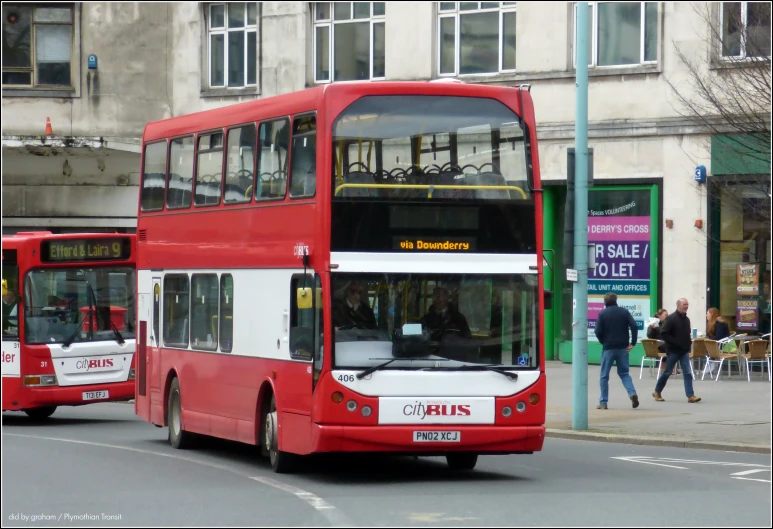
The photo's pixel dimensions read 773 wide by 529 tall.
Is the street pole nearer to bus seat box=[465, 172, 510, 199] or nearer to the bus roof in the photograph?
the bus roof

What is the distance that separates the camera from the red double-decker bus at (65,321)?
21109mm

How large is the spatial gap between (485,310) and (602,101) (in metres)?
16.9

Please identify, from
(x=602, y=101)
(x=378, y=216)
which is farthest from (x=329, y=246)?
(x=602, y=101)

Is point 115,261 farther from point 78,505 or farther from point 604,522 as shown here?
point 604,522

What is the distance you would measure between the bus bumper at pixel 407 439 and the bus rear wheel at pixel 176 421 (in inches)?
170

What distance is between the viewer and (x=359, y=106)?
43.9 ft

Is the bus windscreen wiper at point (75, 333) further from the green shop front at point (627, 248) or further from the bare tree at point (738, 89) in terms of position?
the green shop front at point (627, 248)

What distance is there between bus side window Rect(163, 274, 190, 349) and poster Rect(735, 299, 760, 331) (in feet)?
46.4

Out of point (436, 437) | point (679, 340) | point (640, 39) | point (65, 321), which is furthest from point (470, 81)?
point (436, 437)

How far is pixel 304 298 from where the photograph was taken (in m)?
13.5

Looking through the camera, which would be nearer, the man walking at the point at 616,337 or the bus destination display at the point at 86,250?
the bus destination display at the point at 86,250

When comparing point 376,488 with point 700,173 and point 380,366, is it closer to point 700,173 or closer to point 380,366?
point 380,366

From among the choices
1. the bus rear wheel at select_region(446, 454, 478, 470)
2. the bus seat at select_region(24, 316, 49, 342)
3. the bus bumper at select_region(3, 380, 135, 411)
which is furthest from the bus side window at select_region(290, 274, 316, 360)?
the bus seat at select_region(24, 316, 49, 342)

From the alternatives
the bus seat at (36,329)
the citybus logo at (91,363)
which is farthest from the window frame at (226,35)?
the bus seat at (36,329)
